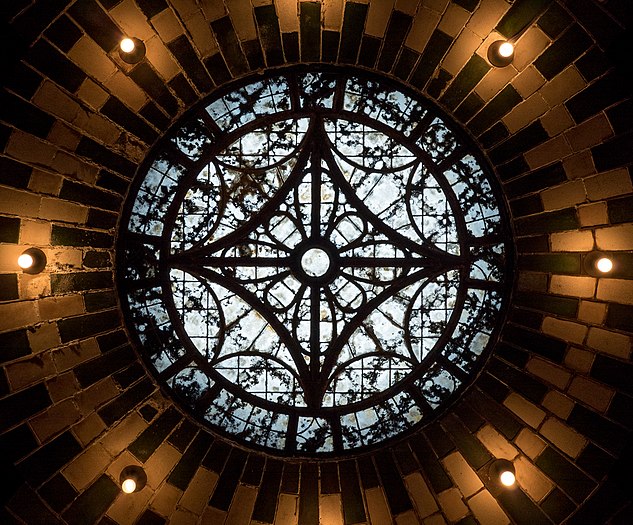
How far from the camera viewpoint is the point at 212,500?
592 centimetres

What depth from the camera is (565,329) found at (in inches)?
225

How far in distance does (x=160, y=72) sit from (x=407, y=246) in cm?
350

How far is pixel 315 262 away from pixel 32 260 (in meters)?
3.14

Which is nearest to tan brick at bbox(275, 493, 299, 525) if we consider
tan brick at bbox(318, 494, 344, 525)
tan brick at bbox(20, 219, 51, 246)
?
tan brick at bbox(318, 494, 344, 525)

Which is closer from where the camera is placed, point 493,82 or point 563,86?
point 563,86

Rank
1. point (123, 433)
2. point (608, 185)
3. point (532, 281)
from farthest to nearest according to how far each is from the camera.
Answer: point (532, 281), point (123, 433), point (608, 185)

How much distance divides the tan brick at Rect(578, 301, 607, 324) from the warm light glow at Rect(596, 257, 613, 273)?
1.51 feet

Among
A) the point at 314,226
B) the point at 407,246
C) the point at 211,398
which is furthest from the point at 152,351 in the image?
the point at 407,246

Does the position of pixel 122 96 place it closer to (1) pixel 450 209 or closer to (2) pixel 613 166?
(1) pixel 450 209

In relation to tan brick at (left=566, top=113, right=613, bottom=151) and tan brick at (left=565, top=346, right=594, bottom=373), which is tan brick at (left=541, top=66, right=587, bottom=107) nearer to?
tan brick at (left=566, top=113, right=613, bottom=151)

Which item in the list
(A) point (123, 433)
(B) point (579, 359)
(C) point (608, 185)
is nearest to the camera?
(C) point (608, 185)

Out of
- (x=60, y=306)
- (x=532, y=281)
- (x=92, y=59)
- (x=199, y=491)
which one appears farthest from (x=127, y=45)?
(x=532, y=281)

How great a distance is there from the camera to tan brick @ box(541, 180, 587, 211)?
18.0ft

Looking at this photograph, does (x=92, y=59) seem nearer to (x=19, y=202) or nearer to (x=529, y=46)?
(x=19, y=202)
